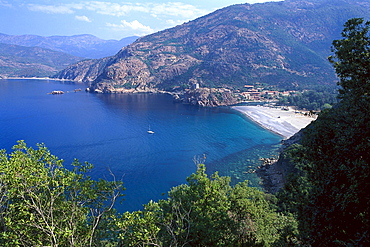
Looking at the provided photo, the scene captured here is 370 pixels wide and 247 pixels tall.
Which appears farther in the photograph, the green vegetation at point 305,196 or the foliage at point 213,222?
the foliage at point 213,222

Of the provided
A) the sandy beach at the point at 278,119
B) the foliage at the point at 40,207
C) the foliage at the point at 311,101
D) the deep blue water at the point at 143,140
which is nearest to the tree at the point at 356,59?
the foliage at the point at 40,207

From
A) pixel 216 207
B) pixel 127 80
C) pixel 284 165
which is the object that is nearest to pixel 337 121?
pixel 216 207

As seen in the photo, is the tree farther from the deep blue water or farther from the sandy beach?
the sandy beach

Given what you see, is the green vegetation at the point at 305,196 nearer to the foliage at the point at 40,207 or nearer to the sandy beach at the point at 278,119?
the foliage at the point at 40,207

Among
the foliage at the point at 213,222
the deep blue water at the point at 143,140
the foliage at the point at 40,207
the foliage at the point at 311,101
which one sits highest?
the foliage at the point at 311,101

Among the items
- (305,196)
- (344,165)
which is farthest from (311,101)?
(344,165)

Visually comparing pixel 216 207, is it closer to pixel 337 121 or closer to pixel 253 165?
pixel 337 121

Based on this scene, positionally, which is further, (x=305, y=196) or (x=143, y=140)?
(x=143, y=140)

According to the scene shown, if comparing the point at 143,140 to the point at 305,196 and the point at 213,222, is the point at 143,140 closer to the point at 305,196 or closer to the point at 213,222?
the point at 213,222
